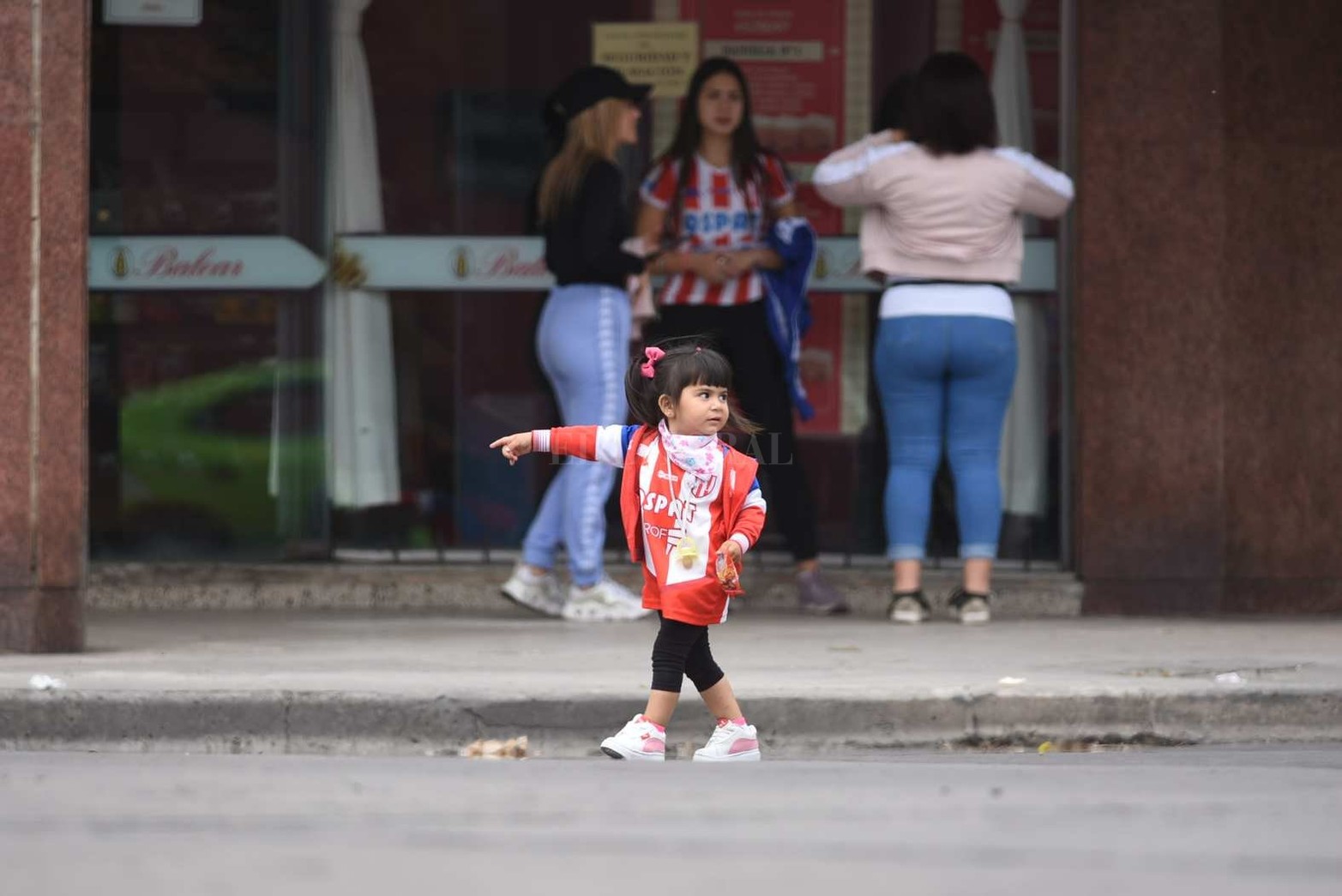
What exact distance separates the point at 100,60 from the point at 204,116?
0.45 metres

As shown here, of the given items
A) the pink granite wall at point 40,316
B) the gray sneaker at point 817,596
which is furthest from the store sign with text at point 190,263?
the gray sneaker at point 817,596

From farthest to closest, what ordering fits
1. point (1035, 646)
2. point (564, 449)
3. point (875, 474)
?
point (875, 474) < point (1035, 646) < point (564, 449)

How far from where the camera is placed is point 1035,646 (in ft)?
24.8

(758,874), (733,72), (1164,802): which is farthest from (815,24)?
(758,874)

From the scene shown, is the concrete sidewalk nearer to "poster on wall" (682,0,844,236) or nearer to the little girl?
the little girl

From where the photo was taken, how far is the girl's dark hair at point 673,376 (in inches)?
224

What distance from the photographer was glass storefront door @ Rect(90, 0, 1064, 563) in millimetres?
8891

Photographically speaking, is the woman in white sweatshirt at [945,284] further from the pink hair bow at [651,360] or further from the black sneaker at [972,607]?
the pink hair bow at [651,360]

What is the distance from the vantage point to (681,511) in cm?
571

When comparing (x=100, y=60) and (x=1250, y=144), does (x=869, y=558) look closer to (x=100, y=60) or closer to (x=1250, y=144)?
(x=1250, y=144)

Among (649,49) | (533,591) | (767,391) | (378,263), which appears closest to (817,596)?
(767,391)

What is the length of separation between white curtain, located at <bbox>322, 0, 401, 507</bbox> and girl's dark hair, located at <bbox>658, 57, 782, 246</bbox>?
3.93 ft

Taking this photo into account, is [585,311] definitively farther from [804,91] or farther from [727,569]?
[727,569]

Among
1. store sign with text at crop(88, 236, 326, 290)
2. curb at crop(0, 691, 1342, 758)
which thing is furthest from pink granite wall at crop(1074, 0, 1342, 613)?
store sign with text at crop(88, 236, 326, 290)
